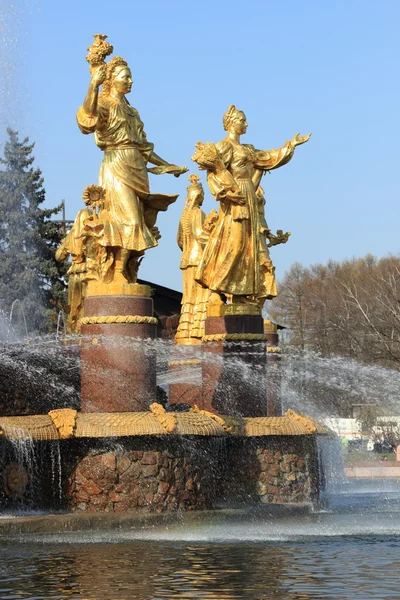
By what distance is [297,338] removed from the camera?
68.4 meters

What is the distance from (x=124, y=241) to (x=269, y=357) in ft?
31.9

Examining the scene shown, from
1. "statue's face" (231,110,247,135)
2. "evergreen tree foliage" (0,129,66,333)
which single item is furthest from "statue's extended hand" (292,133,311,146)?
"evergreen tree foliage" (0,129,66,333)

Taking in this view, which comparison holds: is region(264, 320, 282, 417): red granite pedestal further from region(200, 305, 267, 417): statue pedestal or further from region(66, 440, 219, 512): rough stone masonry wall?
region(66, 440, 219, 512): rough stone masonry wall

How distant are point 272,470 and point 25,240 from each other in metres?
28.0

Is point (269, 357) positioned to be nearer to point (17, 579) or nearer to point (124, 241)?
point (124, 241)

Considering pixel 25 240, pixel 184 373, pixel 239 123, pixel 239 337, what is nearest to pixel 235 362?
pixel 239 337

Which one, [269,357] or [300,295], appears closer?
[269,357]

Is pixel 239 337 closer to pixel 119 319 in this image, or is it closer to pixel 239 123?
pixel 119 319

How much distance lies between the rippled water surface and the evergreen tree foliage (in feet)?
94.0

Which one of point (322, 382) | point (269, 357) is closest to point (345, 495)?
point (269, 357)

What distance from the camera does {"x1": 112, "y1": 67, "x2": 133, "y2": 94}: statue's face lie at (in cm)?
1775

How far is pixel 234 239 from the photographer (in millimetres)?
19375

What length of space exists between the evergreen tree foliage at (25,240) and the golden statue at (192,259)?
1868 cm

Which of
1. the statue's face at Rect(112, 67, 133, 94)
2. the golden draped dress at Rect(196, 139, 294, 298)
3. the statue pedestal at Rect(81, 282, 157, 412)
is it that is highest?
the statue's face at Rect(112, 67, 133, 94)
